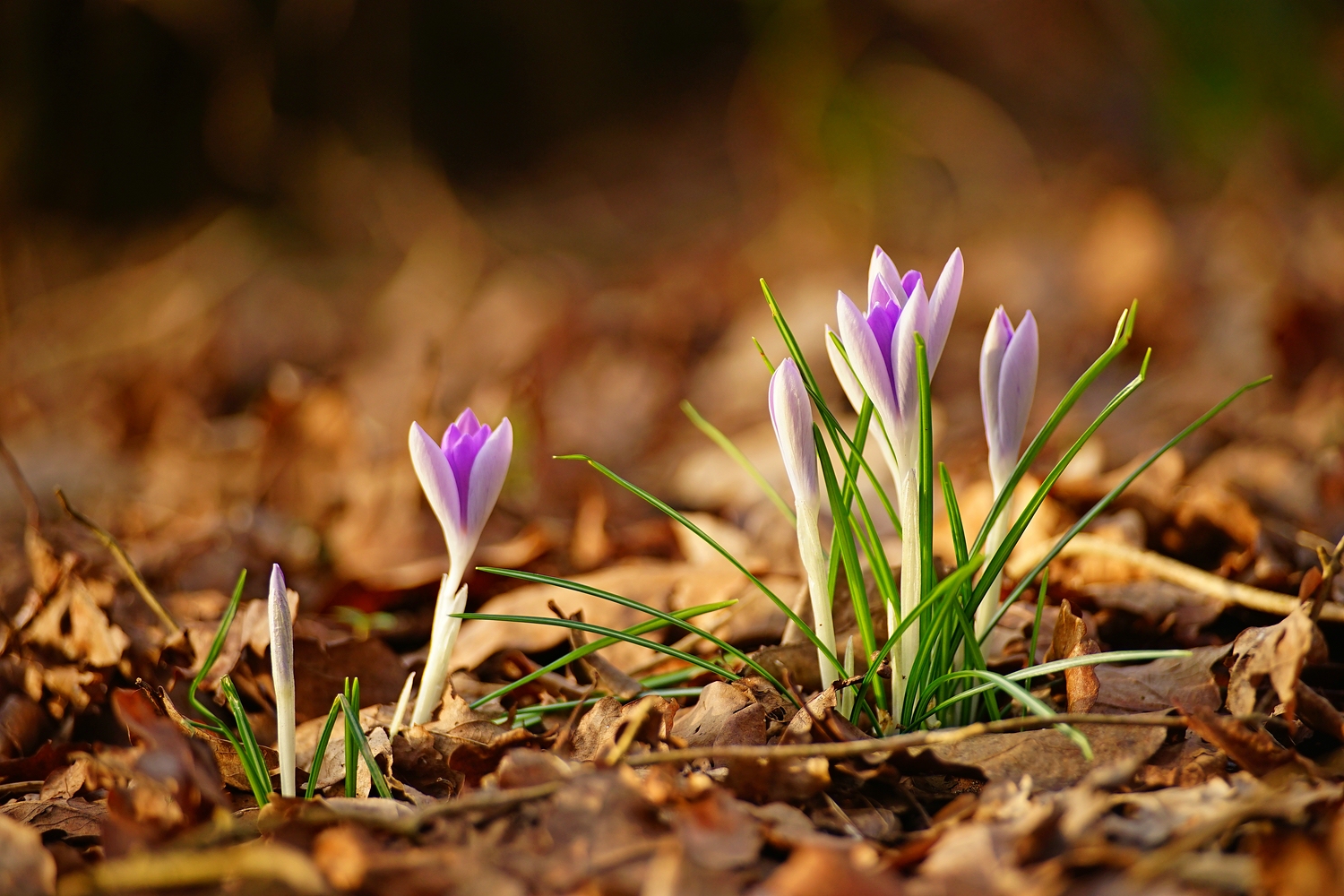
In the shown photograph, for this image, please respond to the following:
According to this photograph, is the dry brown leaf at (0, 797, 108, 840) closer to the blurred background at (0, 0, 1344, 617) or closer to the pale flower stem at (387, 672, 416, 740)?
the pale flower stem at (387, 672, 416, 740)

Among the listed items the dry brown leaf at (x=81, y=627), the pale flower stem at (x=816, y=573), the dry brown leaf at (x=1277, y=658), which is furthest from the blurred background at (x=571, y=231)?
the dry brown leaf at (x=1277, y=658)

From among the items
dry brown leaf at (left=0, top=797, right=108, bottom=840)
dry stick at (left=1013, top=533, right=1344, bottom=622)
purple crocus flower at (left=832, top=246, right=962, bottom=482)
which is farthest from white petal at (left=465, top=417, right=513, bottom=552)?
dry stick at (left=1013, top=533, right=1344, bottom=622)

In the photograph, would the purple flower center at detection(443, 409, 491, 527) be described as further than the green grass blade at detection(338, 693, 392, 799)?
Yes

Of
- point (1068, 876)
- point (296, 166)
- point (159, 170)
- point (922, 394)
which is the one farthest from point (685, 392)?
point (159, 170)

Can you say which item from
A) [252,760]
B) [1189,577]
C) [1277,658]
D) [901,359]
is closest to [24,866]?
[252,760]

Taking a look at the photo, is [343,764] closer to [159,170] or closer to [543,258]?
[543,258]
